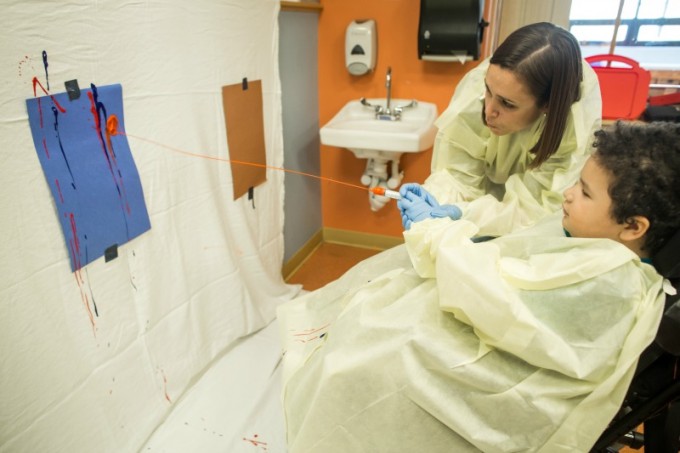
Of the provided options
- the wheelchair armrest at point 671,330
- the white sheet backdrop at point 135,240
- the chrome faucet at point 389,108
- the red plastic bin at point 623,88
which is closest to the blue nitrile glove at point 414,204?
the wheelchair armrest at point 671,330

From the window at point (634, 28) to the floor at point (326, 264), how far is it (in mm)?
1526

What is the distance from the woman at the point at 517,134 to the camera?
3.42 ft

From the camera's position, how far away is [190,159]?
1344mm

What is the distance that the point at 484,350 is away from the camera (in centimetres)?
73

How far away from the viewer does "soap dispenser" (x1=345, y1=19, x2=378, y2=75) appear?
1.97 meters

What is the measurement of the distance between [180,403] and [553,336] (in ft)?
3.93

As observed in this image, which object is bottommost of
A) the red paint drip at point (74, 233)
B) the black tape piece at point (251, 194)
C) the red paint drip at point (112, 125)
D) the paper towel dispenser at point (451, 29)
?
the black tape piece at point (251, 194)

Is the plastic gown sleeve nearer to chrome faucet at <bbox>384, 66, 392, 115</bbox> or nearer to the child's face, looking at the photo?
the child's face

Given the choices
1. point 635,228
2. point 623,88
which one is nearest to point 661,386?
point 635,228

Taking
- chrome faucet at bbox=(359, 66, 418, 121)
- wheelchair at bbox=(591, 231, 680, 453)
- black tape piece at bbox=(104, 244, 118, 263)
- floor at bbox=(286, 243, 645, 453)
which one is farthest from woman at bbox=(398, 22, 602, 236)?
floor at bbox=(286, 243, 645, 453)

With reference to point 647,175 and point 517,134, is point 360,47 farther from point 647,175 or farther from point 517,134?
point 647,175

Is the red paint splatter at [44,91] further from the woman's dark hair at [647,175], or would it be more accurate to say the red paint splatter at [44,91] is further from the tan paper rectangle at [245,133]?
the woman's dark hair at [647,175]

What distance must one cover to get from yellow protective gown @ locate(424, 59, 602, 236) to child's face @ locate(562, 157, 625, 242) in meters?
0.36

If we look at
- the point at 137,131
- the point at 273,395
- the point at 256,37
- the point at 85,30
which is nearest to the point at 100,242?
the point at 137,131
